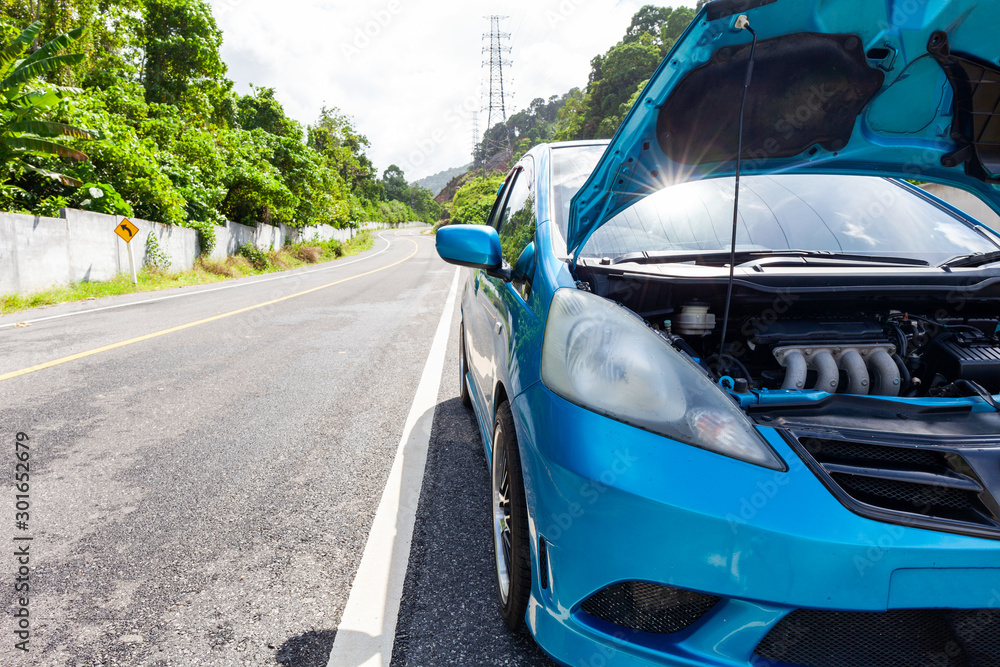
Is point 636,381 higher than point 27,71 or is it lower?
lower

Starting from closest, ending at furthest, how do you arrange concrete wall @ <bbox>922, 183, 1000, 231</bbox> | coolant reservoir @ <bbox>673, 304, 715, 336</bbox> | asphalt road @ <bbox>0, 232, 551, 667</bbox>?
1. asphalt road @ <bbox>0, 232, 551, 667</bbox>
2. coolant reservoir @ <bbox>673, 304, 715, 336</bbox>
3. concrete wall @ <bbox>922, 183, 1000, 231</bbox>

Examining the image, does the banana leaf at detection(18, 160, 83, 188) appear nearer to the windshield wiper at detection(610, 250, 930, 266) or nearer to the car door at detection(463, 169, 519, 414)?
the car door at detection(463, 169, 519, 414)

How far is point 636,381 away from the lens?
138 centimetres

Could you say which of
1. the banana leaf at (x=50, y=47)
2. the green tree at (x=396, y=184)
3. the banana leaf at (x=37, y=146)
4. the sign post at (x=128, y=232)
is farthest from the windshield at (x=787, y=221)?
the green tree at (x=396, y=184)

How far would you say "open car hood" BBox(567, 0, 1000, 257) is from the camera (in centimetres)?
149

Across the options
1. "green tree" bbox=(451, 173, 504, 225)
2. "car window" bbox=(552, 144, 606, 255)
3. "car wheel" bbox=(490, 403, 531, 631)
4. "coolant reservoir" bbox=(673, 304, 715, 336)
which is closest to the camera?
"car wheel" bbox=(490, 403, 531, 631)

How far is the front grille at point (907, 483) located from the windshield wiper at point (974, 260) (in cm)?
116

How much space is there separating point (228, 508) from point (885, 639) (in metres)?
2.51

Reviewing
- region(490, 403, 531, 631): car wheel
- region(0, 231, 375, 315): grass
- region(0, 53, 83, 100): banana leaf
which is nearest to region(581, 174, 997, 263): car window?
region(490, 403, 531, 631): car wheel

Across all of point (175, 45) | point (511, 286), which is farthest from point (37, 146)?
point (175, 45)

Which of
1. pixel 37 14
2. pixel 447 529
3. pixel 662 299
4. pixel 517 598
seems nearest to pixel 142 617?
pixel 447 529

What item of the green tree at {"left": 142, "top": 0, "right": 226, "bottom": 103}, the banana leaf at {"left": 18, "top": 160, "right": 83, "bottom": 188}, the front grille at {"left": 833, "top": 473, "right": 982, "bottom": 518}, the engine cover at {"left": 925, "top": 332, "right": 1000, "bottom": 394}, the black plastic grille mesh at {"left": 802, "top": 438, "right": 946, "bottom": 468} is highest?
the green tree at {"left": 142, "top": 0, "right": 226, "bottom": 103}

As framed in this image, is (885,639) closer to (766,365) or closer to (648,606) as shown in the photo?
(648,606)

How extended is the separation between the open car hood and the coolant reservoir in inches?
16.8
